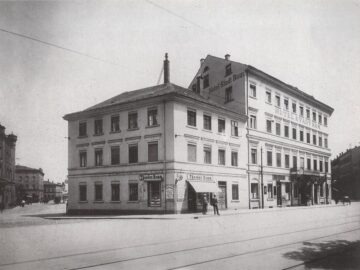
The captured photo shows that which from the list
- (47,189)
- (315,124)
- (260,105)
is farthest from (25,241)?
(47,189)

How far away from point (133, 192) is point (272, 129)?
1649cm

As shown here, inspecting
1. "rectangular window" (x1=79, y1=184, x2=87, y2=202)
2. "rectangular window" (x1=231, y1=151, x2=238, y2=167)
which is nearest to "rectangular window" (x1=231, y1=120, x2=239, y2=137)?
"rectangular window" (x1=231, y1=151, x2=238, y2=167)

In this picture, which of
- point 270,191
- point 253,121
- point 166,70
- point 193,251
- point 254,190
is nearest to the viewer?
point 193,251

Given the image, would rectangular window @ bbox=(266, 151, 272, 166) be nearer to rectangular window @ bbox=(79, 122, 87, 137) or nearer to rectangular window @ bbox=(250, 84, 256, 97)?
rectangular window @ bbox=(250, 84, 256, 97)

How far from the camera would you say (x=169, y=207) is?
2822cm

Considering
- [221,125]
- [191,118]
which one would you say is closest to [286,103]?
[221,125]

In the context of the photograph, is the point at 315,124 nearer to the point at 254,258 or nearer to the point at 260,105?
the point at 260,105

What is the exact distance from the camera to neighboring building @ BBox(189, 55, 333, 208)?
3672 cm

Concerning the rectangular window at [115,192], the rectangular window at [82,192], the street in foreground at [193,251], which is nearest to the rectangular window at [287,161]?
the rectangular window at [115,192]

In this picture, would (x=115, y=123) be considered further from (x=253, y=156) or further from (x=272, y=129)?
(x=272, y=129)

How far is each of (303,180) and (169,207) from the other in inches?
835

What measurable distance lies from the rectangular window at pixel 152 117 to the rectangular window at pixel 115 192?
5.61 m

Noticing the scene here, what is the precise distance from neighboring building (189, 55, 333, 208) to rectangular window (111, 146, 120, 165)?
11.7 meters

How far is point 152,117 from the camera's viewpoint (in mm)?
30062
